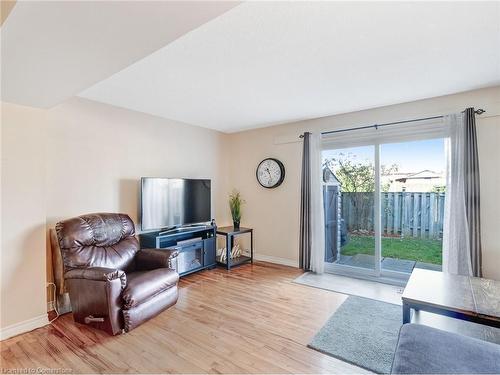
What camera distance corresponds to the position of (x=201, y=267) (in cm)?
385

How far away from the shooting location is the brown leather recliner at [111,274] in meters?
2.16

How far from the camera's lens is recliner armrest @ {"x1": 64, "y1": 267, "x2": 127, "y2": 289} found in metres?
2.14

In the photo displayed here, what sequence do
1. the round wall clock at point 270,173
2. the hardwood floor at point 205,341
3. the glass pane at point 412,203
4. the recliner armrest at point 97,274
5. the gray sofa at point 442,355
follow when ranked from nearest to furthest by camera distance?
the gray sofa at point 442,355 < the hardwood floor at point 205,341 < the recliner armrest at point 97,274 < the glass pane at point 412,203 < the round wall clock at point 270,173

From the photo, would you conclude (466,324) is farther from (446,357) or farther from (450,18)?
(450,18)

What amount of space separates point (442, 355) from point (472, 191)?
2.20 metres

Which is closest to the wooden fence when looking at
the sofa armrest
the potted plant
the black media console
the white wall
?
the white wall

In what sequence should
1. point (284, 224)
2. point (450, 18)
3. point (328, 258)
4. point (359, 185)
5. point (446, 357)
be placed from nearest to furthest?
point (446, 357), point (450, 18), point (359, 185), point (328, 258), point (284, 224)

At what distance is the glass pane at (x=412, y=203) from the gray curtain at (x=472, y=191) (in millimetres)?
318

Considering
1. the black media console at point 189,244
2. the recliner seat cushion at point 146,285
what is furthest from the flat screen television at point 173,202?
the recliner seat cushion at point 146,285

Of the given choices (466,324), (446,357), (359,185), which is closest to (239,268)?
(359,185)

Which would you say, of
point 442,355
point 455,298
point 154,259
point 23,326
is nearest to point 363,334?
point 455,298

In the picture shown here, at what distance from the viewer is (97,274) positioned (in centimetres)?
217

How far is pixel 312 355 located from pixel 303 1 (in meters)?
2.36

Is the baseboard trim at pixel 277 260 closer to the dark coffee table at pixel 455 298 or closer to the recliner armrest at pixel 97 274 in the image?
the dark coffee table at pixel 455 298
